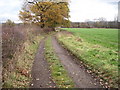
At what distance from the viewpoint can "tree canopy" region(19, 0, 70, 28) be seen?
4122cm

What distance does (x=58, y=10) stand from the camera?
41125 millimetres

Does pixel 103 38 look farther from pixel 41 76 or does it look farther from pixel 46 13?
pixel 41 76

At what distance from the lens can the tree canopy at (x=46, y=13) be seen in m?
41.2

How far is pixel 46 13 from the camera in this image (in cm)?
4084

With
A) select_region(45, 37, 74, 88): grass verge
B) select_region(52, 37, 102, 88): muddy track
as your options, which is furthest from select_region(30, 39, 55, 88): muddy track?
select_region(52, 37, 102, 88): muddy track

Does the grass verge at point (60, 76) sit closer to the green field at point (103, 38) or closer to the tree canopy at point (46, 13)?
the green field at point (103, 38)

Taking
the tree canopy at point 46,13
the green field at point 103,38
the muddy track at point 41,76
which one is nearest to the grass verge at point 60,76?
the muddy track at point 41,76

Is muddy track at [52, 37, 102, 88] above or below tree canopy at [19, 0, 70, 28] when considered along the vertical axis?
below

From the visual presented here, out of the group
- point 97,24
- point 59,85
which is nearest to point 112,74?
point 59,85

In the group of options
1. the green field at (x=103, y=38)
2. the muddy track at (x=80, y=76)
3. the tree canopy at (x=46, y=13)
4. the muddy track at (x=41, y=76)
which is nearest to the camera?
the muddy track at (x=80, y=76)

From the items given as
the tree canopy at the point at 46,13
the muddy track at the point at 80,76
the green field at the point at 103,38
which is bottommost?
the muddy track at the point at 80,76

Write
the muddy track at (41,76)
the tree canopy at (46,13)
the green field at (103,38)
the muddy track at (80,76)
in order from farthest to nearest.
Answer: the tree canopy at (46,13), the green field at (103,38), the muddy track at (41,76), the muddy track at (80,76)

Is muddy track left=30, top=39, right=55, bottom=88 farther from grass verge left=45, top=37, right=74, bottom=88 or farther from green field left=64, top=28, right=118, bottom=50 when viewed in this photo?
green field left=64, top=28, right=118, bottom=50

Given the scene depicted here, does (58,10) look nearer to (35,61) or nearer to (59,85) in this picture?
(35,61)
